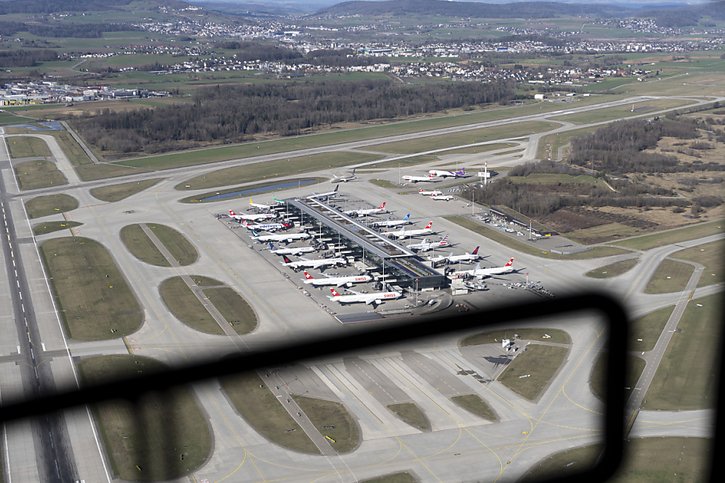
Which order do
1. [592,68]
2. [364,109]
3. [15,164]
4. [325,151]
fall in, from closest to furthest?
[15,164], [325,151], [364,109], [592,68]

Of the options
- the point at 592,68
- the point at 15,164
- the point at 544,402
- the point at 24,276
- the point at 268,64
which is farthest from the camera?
the point at 268,64

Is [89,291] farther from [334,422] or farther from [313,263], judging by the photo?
[334,422]

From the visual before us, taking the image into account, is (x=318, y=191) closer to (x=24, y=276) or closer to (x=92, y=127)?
(x=24, y=276)

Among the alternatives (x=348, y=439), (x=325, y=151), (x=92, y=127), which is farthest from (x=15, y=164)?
(x=348, y=439)

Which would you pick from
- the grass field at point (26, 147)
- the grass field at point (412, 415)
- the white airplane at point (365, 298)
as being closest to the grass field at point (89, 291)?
the white airplane at point (365, 298)

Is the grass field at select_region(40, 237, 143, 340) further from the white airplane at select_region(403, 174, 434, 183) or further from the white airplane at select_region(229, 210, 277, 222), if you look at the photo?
the white airplane at select_region(403, 174, 434, 183)

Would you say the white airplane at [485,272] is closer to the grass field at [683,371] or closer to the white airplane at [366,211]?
the grass field at [683,371]
